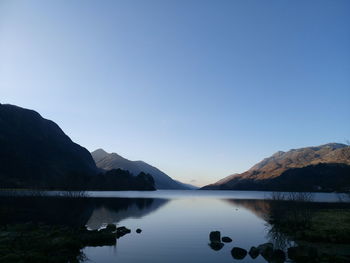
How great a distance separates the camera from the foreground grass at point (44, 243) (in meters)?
31.4

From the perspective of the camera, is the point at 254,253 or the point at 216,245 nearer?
the point at 254,253

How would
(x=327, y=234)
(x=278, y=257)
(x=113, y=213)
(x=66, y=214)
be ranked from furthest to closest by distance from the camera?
(x=113, y=213) → (x=66, y=214) → (x=327, y=234) → (x=278, y=257)

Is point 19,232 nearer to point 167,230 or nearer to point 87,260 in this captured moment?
point 87,260

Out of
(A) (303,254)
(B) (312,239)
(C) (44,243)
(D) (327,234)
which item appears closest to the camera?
(A) (303,254)

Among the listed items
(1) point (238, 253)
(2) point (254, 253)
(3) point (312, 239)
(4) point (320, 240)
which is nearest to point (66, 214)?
(1) point (238, 253)

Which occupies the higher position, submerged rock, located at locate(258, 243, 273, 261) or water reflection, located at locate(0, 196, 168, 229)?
water reflection, located at locate(0, 196, 168, 229)

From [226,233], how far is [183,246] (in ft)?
55.7

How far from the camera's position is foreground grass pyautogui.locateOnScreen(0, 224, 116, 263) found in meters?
31.4

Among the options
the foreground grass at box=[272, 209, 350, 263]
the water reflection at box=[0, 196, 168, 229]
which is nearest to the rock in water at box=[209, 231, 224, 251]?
the foreground grass at box=[272, 209, 350, 263]

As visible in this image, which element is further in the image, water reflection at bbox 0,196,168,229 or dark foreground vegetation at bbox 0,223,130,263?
water reflection at bbox 0,196,168,229

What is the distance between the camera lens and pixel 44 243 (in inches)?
1496

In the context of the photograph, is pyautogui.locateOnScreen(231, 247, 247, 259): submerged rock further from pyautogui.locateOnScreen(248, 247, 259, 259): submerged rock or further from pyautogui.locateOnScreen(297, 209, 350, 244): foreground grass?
pyautogui.locateOnScreen(297, 209, 350, 244): foreground grass

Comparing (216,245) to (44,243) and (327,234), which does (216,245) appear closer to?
(327,234)

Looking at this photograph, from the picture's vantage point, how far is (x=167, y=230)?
200ft
